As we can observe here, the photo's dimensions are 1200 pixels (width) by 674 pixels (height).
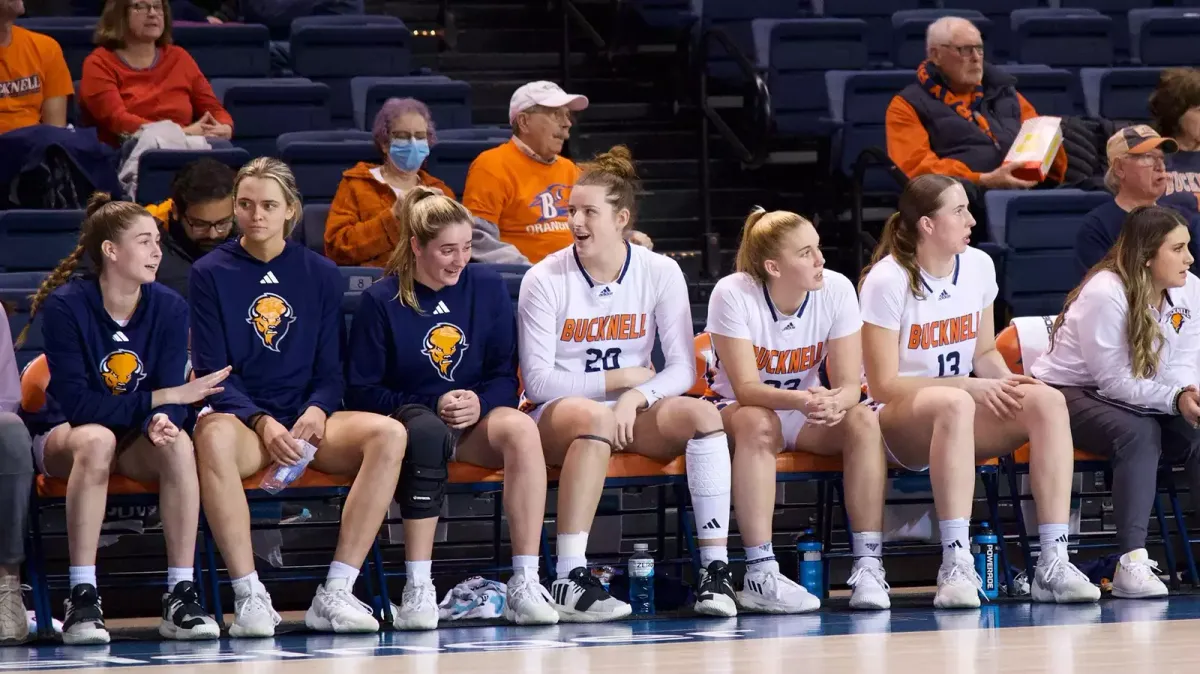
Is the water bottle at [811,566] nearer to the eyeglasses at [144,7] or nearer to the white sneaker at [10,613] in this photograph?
the white sneaker at [10,613]

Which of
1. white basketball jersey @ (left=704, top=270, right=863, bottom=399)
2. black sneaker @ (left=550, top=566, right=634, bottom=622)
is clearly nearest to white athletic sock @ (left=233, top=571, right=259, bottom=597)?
black sneaker @ (left=550, top=566, right=634, bottom=622)

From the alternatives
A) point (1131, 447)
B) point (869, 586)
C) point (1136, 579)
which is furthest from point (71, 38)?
point (1136, 579)

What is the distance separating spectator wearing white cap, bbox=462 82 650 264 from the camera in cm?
691

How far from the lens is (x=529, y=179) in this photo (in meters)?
6.96

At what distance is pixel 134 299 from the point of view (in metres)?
5.27

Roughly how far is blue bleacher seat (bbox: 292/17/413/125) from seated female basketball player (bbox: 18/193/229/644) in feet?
10.5

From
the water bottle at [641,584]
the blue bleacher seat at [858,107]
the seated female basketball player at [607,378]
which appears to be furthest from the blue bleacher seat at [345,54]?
the water bottle at [641,584]

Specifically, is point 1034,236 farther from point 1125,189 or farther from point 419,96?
point 419,96

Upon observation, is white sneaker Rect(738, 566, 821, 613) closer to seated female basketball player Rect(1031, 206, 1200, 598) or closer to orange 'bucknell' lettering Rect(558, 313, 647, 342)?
orange 'bucknell' lettering Rect(558, 313, 647, 342)

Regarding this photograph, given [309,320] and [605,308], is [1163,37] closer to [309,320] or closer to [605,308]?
[605,308]

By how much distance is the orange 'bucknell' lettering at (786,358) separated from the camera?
5.68 meters

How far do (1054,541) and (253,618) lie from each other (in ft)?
8.09

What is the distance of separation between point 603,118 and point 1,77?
3.24 metres

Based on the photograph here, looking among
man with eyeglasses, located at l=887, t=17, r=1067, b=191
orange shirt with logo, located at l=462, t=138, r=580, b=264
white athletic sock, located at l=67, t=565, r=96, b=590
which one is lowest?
white athletic sock, located at l=67, t=565, r=96, b=590
